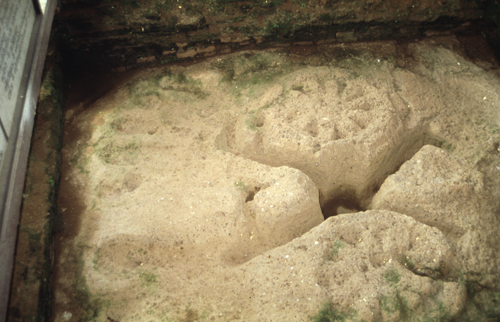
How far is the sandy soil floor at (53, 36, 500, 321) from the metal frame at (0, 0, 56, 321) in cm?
44

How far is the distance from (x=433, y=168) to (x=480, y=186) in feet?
0.91

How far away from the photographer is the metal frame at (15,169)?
5.21 feet

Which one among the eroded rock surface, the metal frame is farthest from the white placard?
the eroded rock surface

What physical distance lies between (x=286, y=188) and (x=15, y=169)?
1.32 meters

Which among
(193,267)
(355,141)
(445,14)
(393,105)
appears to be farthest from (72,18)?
(445,14)

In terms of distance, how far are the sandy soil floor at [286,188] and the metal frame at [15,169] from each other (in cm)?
44

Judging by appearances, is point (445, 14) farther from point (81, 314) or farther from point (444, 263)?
point (81, 314)

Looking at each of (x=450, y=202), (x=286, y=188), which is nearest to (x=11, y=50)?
(x=286, y=188)

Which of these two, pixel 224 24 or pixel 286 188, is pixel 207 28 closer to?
pixel 224 24

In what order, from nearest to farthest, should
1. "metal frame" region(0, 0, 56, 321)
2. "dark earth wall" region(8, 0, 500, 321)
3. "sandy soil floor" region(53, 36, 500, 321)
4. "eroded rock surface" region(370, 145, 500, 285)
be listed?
"metal frame" region(0, 0, 56, 321) → "sandy soil floor" region(53, 36, 500, 321) → "eroded rock surface" region(370, 145, 500, 285) → "dark earth wall" region(8, 0, 500, 321)

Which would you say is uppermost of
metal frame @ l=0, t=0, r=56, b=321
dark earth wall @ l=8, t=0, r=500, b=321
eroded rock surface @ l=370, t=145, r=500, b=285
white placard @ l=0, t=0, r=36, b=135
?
dark earth wall @ l=8, t=0, r=500, b=321

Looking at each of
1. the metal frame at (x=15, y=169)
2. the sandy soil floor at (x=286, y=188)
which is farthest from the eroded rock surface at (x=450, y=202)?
the metal frame at (x=15, y=169)

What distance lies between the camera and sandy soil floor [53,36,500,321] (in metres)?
2.01

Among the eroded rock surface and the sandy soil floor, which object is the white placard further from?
the eroded rock surface
